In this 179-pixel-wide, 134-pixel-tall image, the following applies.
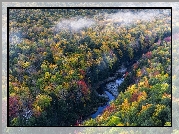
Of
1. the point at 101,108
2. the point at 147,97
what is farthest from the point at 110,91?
the point at 147,97

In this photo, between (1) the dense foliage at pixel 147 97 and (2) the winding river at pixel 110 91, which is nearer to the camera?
(1) the dense foliage at pixel 147 97

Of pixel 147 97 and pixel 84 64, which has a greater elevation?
pixel 84 64

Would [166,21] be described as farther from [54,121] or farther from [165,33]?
[54,121]

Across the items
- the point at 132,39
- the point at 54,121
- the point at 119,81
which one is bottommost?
the point at 54,121

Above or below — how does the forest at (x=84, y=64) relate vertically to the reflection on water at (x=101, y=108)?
above

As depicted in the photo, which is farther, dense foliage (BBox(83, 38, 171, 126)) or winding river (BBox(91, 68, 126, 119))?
winding river (BBox(91, 68, 126, 119))

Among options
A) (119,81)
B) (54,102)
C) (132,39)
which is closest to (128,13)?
(132,39)

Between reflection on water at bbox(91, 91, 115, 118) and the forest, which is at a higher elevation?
the forest

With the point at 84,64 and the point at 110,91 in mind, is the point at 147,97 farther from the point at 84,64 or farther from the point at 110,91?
the point at 84,64
